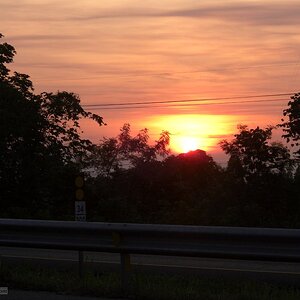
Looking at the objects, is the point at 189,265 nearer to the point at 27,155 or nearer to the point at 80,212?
the point at 80,212

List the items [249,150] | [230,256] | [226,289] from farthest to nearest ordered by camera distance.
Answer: [249,150], [226,289], [230,256]

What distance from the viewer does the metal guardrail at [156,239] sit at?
6.57 m

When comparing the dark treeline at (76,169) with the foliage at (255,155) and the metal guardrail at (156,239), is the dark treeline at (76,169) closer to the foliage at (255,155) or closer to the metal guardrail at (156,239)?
the foliage at (255,155)

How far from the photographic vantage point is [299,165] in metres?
29.3

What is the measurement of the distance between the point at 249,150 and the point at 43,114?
31.8 feet

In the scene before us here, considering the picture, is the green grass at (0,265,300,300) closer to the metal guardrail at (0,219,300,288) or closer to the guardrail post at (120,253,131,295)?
the guardrail post at (120,253,131,295)

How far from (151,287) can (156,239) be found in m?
0.56

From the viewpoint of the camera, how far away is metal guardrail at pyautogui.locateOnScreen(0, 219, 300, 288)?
6570 millimetres

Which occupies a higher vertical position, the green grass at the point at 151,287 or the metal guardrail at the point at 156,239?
the metal guardrail at the point at 156,239

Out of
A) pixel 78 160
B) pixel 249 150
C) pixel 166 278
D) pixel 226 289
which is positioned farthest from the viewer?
pixel 78 160

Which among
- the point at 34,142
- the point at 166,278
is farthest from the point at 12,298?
the point at 34,142

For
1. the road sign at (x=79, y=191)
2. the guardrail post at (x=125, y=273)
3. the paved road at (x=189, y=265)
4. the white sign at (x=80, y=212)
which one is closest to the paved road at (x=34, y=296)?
the guardrail post at (x=125, y=273)

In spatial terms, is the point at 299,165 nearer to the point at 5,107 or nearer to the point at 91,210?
the point at 91,210

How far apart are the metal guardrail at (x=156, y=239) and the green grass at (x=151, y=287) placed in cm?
29
